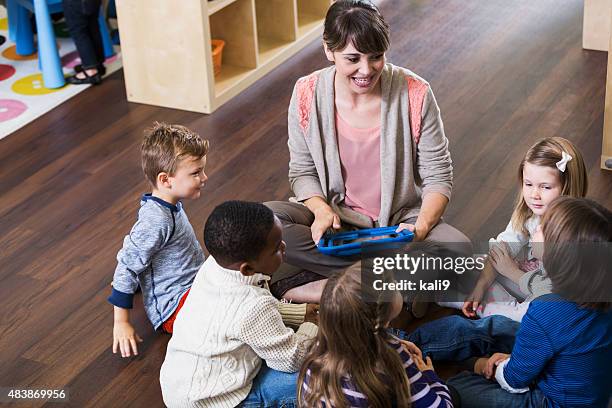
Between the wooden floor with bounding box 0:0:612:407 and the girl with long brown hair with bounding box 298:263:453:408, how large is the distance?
23.9 inches

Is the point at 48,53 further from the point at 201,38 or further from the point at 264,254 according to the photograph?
the point at 264,254

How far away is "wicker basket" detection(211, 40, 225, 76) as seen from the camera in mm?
3662

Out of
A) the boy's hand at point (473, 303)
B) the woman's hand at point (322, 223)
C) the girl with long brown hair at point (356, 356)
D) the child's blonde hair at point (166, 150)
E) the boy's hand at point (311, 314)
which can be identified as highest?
the child's blonde hair at point (166, 150)

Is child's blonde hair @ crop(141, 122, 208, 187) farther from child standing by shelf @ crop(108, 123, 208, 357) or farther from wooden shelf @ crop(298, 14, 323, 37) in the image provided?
wooden shelf @ crop(298, 14, 323, 37)

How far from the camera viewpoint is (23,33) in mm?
4016

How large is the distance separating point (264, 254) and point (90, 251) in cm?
96

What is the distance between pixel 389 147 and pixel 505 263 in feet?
1.37

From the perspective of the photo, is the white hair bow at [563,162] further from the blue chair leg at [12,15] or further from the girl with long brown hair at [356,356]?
the blue chair leg at [12,15]

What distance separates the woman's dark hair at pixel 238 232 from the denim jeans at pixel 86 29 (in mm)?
1963

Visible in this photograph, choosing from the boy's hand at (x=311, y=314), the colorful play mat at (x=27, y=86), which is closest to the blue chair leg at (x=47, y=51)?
the colorful play mat at (x=27, y=86)

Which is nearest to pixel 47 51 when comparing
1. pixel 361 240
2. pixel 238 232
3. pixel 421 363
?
pixel 361 240

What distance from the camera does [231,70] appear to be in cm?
378

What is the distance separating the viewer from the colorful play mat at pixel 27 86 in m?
3.55

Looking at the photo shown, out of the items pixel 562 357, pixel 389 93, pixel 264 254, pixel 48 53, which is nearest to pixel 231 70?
pixel 48 53
